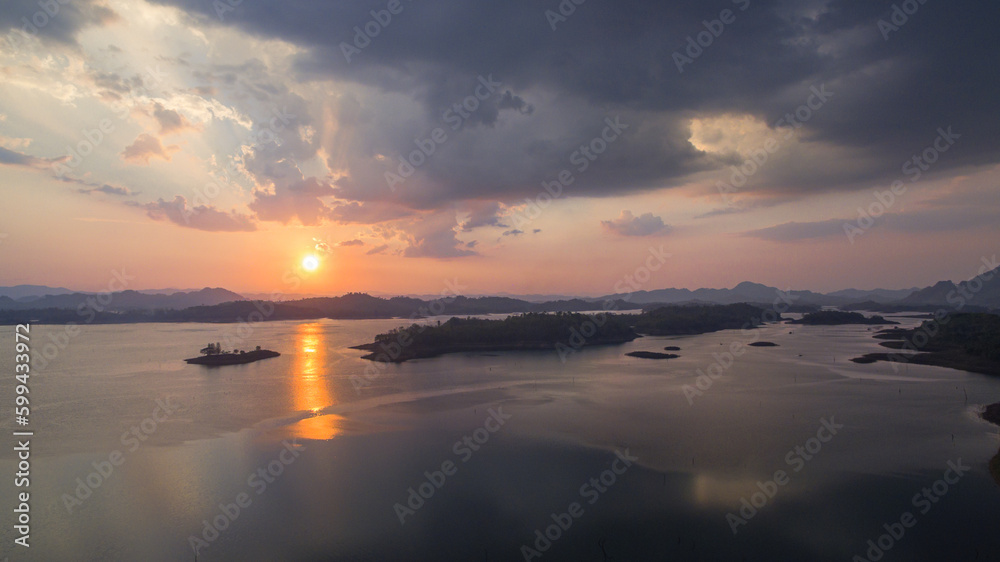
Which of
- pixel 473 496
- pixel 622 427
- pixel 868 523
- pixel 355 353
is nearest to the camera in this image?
pixel 868 523

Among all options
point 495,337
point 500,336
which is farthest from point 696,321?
point 495,337

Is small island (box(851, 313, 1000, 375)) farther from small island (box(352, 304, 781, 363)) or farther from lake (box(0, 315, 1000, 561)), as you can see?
small island (box(352, 304, 781, 363))

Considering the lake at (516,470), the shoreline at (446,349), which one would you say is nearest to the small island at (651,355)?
the shoreline at (446,349)

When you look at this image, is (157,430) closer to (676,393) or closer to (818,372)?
(676,393)

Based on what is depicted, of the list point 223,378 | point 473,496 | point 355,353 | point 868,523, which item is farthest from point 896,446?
point 355,353

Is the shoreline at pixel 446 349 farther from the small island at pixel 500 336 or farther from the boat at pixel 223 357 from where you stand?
the boat at pixel 223 357

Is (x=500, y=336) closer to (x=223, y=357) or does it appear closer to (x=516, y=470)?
(x=223, y=357)
